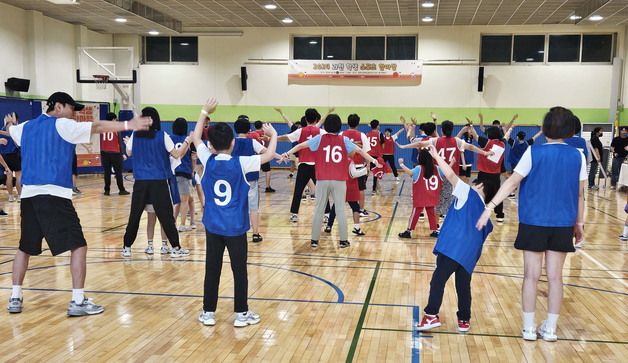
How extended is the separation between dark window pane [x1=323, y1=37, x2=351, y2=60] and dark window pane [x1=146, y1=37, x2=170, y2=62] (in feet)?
22.4

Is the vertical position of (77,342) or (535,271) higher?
(535,271)

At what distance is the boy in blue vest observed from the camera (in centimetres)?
479

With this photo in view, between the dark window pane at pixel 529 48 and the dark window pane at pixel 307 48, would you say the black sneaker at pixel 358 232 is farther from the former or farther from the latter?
the dark window pane at pixel 529 48

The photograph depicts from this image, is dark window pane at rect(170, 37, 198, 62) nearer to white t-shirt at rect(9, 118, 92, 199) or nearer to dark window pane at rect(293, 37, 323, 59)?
dark window pane at rect(293, 37, 323, 59)

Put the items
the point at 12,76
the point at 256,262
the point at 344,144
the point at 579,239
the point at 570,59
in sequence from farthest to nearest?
the point at 570,59 < the point at 12,76 < the point at 344,144 < the point at 256,262 < the point at 579,239

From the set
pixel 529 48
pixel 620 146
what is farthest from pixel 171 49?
pixel 620 146

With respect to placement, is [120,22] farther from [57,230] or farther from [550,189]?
[550,189]

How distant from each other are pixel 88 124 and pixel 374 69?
19678 mm

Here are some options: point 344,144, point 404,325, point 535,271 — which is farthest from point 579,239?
point 344,144

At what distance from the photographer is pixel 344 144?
8078 millimetres

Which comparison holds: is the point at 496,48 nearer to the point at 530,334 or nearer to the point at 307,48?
the point at 307,48

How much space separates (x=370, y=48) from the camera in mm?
23734

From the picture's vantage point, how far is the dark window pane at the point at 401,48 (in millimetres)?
23469

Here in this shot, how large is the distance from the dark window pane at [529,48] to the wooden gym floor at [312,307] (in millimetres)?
15191
